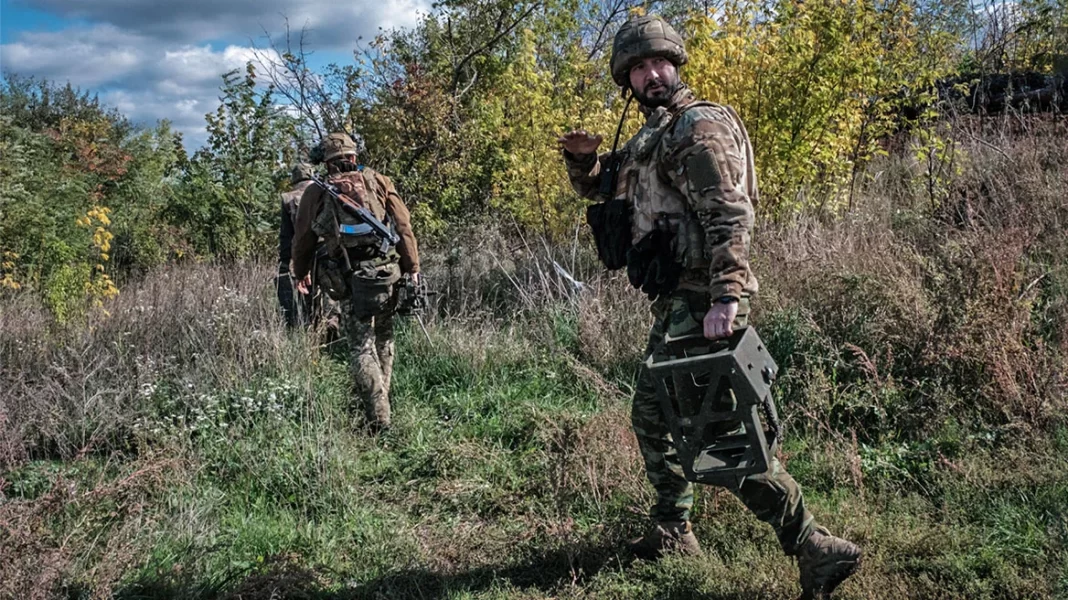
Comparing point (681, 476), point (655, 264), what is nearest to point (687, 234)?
point (655, 264)

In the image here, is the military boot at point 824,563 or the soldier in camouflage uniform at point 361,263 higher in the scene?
the soldier in camouflage uniform at point 361,263

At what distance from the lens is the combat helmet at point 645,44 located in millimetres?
3127

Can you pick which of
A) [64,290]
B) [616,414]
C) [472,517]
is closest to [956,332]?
[616,414]

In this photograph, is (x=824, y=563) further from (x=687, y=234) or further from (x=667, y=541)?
(x=687, y=234)

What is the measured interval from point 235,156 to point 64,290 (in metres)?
3.03

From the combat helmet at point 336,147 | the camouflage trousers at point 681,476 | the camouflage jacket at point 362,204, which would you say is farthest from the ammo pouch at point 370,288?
the camouflage trousers at point 681,476

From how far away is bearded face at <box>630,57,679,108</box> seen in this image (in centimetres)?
318

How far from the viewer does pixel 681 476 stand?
341 cm

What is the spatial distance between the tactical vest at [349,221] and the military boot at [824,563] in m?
3.45

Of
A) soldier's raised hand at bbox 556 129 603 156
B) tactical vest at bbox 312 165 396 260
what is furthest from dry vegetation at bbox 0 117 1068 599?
soldier's raised hand at bbox 556 129 603 156

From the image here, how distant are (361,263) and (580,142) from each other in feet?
7.95

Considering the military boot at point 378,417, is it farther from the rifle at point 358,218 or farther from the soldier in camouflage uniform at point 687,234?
the soldier in camouflage uniform at point 687,234

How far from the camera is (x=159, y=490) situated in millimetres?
4105

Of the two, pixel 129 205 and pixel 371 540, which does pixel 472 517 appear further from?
pixel 129 205
